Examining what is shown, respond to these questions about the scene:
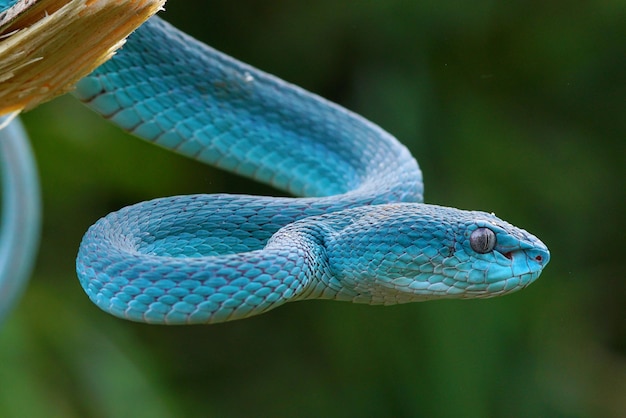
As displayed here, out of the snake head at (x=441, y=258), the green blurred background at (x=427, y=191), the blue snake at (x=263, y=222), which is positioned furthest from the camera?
the green blurred background at (x=427, y=191)

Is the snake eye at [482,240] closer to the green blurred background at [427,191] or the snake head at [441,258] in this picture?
the snake head at [441,258]

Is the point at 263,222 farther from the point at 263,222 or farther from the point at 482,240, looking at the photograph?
the point at 482,240

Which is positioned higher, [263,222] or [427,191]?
[263,222]

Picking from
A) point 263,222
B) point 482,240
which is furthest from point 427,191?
point 482,240

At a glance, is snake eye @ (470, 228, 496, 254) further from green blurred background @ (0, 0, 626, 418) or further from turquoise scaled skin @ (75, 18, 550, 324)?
green blurred background @ (0, 0, 626, 418)

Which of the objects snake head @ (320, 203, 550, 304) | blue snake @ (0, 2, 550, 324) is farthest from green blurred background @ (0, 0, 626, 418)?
snake head @ (320, 203, 550, 304)

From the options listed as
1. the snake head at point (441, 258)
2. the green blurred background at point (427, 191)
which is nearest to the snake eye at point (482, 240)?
the snake head at point (441, 258)

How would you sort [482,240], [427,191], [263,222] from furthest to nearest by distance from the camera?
[427,191] < [263,222] < [482,240]
